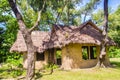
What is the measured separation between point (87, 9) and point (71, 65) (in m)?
19.6

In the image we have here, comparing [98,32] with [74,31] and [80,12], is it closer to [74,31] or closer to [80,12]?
[74,31]

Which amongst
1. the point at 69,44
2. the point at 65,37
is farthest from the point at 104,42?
the point at 65,37

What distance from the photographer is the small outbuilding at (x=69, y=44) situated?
61.9 feet

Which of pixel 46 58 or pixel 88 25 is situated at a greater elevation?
pixel 88 25

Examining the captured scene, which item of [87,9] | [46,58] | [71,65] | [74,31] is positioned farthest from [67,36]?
[87,9]

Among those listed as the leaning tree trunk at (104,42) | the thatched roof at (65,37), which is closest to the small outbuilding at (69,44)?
the thatched roof at (65,37)

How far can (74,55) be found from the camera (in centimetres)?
1906

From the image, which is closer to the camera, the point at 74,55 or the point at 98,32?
the point at 74,55

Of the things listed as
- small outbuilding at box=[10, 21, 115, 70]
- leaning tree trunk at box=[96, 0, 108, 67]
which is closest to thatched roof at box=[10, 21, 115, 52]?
small outbuilding at box=[10, 21, 115, 70]

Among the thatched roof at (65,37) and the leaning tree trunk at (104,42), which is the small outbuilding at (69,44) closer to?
the thatched roof at (65,37)

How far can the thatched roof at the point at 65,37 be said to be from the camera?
61.7ft

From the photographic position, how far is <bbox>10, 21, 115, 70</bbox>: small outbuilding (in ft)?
61.9

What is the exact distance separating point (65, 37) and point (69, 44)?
755 mm

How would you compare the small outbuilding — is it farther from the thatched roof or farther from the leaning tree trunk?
the leaning tree trunk
